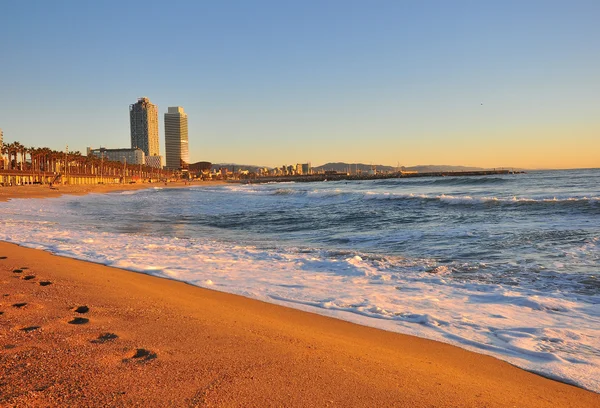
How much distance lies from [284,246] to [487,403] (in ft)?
28.9

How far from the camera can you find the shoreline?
2643mm

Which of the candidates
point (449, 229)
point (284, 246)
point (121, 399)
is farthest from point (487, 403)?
point (449, 229)

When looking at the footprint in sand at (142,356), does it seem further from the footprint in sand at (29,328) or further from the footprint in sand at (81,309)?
the footprint in sand at (81,309)

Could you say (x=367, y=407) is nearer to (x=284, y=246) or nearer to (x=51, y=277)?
(x=51, y=277)

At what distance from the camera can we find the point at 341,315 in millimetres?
5004

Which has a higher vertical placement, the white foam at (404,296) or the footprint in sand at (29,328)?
the footprint in sand at (29,328)

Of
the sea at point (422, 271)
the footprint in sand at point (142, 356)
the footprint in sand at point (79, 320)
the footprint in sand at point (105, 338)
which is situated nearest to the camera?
the footprint in sand at point (142, 356)

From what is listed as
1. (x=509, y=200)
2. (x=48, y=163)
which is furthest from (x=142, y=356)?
(x=48, y=163)

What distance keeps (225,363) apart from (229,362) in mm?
35

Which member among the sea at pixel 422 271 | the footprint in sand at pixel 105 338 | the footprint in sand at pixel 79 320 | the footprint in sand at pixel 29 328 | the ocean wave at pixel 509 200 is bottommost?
the sea at pixel 422 271

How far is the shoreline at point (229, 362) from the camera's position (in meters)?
2.64

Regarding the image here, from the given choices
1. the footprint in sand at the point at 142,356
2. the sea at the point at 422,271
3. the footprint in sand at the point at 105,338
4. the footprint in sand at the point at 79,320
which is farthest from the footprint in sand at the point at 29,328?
the sea at the point at 422,271

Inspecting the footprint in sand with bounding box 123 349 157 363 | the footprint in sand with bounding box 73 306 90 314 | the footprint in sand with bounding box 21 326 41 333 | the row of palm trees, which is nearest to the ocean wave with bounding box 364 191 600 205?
the footprint in sand with bounding box 73 306 90 314

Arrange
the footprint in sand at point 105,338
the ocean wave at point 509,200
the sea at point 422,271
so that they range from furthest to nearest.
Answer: the ocean wave at point 509,200
the sea at point 422,271
the footprint in sand at point 105,338
